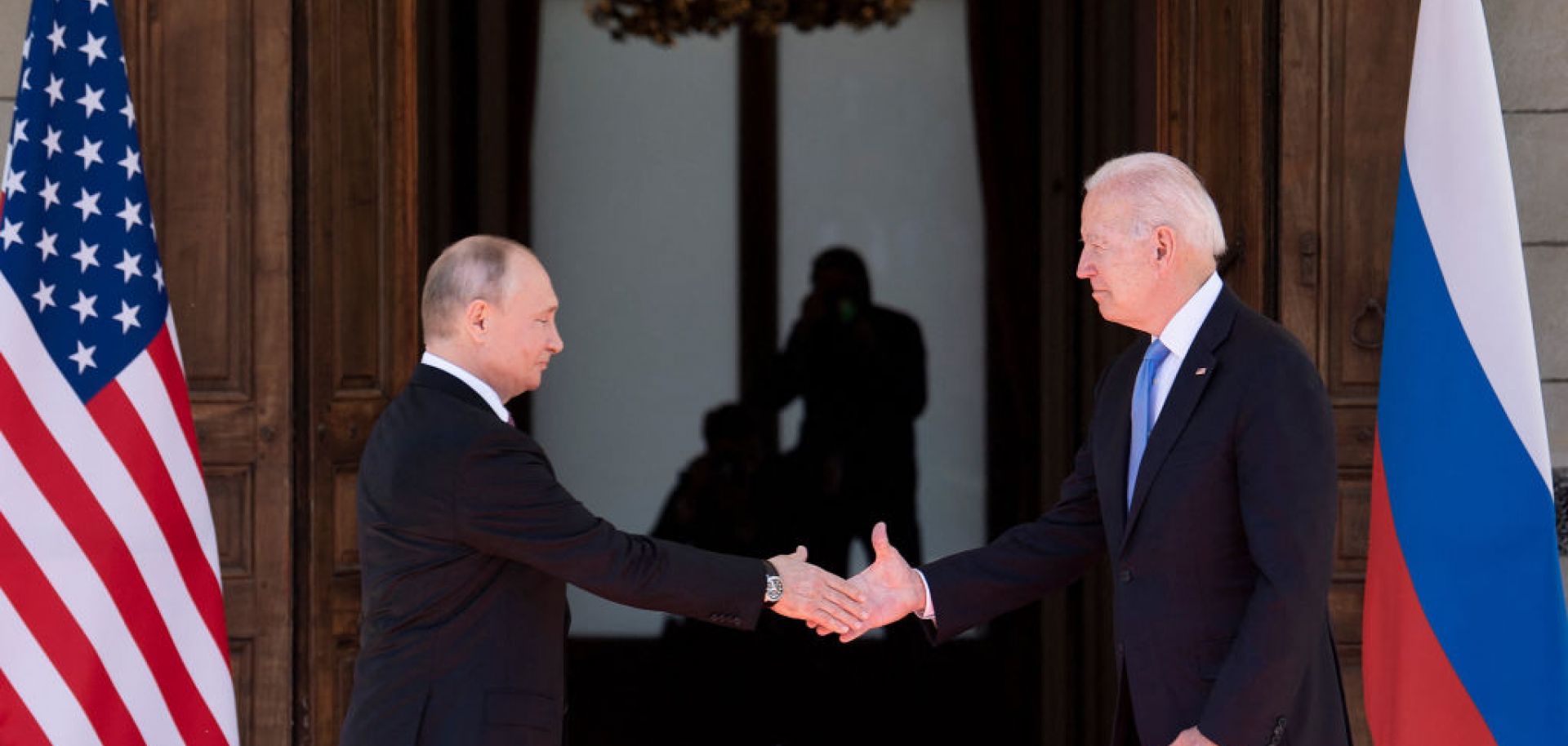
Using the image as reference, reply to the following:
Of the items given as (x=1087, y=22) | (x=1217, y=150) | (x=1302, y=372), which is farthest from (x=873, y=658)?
(x=1302, y=372)

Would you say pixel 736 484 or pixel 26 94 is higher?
pixel 26 94

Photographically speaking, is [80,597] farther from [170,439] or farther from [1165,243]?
[1165,243]

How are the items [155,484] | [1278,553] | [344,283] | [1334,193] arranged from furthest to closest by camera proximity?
[344,283]
[1334,193]
[155,484]
[1278,553]

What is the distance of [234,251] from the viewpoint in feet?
14.2

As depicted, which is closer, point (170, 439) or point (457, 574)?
point (457, 574)

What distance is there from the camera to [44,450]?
385 cm

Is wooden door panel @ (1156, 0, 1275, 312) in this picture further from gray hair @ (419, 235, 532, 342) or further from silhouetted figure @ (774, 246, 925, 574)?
silhouetted figure @ (774, 246, 925, 574)

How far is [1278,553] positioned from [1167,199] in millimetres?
639

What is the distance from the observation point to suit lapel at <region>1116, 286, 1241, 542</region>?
9.76 feet

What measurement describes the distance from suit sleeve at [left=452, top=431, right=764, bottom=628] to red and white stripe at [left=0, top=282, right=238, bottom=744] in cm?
121

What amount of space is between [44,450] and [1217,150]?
282cm

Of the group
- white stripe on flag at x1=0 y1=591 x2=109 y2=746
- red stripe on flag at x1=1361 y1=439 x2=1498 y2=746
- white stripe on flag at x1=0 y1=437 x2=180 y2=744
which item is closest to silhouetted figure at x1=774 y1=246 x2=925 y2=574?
red stripe on flag at x1=1361 y1=439 x2=1498 y2=746

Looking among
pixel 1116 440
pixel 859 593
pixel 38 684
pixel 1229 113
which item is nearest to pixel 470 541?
pixel 859 593

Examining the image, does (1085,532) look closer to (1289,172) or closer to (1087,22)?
(1289,172)
